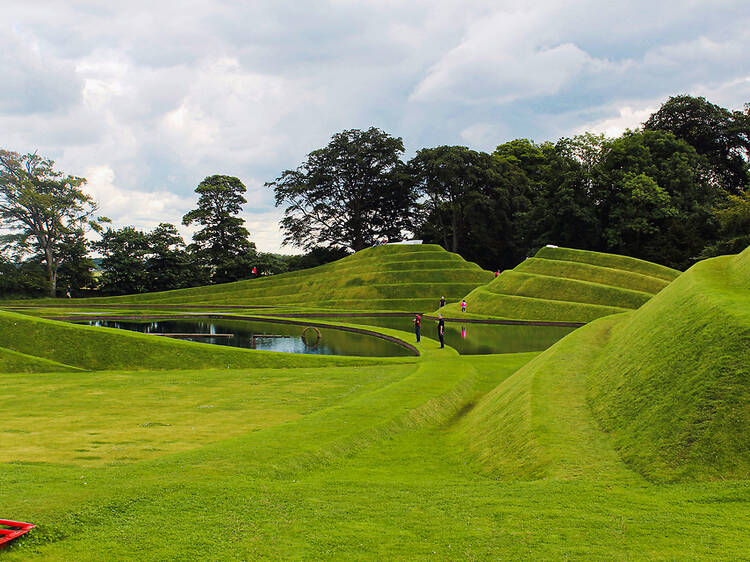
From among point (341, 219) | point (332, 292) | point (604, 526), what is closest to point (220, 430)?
point (604, 526)

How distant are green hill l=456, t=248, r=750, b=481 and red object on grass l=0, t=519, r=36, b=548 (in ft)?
23.9

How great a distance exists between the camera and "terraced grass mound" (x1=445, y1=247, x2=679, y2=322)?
41.7 m

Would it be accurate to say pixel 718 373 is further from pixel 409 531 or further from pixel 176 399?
pixel 176 399

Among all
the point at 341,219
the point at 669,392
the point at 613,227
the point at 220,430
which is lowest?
the point at 220,430

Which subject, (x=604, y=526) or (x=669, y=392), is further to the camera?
(x=669, y=392)

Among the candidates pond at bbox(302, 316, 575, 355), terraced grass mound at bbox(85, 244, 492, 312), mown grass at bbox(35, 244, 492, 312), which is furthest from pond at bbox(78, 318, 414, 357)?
mown grass at bbox(35, 244, 492, 312)

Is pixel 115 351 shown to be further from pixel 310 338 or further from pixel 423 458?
pixel 423 458

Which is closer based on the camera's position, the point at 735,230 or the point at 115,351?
the point at 115,351

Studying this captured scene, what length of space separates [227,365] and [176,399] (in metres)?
6.29

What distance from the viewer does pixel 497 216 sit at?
73625 mm

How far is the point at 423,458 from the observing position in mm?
10883

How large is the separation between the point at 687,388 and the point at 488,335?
26.8 m

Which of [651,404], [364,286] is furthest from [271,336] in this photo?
[651,404]

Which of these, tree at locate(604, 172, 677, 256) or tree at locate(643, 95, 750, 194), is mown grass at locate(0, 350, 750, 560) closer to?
tree at locate(604, 172, 677, 256)
